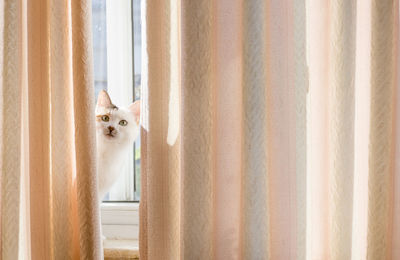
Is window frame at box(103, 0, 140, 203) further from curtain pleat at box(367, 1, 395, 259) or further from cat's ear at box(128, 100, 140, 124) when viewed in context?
curtain pleat at box(367, 1, 395, 259)

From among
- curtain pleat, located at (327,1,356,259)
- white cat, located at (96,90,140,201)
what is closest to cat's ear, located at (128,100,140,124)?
white cat, located at (96,90,140,201)

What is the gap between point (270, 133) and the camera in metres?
0.96

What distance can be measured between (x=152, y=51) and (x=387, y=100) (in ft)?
1.90

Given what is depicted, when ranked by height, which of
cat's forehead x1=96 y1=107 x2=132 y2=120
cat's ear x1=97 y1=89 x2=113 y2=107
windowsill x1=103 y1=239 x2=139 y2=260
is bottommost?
windowsill x1=103 y1=239 x2=139 y2=260

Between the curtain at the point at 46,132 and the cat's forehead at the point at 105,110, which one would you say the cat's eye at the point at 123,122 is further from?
the curtain at the point at 46,132

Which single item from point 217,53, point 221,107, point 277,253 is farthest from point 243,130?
point 277,253

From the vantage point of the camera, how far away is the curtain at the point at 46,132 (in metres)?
0.98

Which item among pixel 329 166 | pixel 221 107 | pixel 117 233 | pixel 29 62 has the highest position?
pixel 29 62

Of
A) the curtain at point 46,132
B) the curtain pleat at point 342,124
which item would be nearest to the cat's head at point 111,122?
the curtain at point 46,132

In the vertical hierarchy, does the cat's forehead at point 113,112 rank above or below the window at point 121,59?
below

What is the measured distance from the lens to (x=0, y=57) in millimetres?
995

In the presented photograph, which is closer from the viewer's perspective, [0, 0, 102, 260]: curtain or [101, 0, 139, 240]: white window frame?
[0, 0, 102, 260]: curtain

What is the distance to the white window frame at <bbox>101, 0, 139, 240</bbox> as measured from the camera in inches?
48.0

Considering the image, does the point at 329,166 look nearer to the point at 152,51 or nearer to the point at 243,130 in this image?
the point at 243,130
